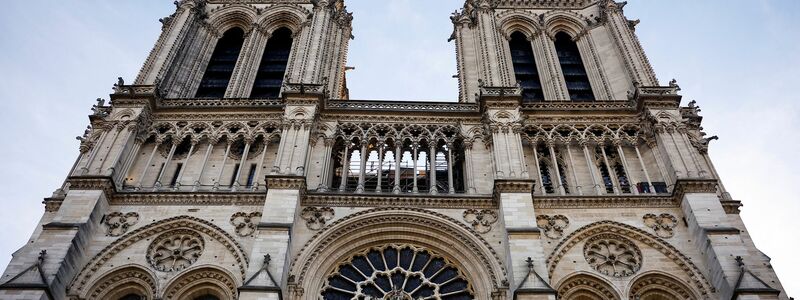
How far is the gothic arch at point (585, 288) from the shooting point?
1925 centimetres

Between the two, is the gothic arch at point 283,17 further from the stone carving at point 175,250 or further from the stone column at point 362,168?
the stone carving at point 175,250

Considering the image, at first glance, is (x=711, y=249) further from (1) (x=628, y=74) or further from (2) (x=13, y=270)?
(2) (x=13, y=270)

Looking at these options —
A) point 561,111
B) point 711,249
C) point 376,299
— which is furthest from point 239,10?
point 711,249

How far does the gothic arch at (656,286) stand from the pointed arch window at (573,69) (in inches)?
402

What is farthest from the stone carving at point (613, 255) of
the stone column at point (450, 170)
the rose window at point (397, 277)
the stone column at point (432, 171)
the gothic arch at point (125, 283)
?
the gothic arch at point (125, 283)

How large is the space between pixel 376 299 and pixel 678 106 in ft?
42.2

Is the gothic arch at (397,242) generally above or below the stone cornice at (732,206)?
below

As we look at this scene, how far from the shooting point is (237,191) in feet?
71.0

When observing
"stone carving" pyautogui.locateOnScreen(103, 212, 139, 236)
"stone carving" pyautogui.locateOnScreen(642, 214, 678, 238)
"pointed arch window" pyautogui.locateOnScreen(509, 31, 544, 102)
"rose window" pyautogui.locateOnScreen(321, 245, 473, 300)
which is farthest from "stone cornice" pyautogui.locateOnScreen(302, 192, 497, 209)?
"pointed arch window" pyautogui.locateOnScreen(509, 31, 544, 102)

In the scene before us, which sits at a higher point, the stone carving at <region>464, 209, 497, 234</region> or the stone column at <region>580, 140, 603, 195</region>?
the stone column at <region>580, 140, 603, 195</region>

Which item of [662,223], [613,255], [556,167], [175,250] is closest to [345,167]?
[175,250]

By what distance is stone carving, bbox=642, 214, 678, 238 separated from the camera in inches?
811

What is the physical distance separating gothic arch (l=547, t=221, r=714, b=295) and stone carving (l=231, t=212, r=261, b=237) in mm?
8505

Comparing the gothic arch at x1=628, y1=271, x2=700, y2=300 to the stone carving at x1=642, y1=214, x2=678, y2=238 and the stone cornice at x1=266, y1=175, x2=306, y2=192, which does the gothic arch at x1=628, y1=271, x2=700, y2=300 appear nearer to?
the stone carving at x1=642, y1=214, x2=678, y2=238
